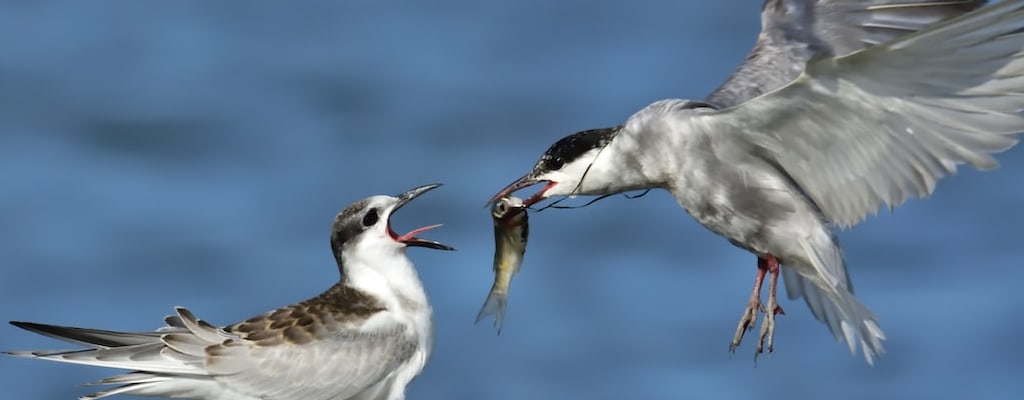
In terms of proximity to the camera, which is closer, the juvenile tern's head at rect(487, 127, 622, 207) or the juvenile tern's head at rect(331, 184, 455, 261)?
the juvenile tern's head at rect(487, 127, 622, 207)

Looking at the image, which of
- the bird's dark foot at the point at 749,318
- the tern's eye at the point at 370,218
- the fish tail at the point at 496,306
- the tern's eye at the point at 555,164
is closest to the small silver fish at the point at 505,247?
the fish tail at the point at 496,306

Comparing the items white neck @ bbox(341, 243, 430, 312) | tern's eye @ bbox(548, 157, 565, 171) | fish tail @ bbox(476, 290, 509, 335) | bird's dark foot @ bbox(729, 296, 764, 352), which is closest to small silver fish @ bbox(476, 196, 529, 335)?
fish tail @ bbox(476, 290, 509, 335)

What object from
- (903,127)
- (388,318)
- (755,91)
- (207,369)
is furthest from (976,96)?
(207,369)

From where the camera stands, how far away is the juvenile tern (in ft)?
18.6

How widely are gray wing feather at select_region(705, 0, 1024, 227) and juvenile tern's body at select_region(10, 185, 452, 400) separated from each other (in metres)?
1.42

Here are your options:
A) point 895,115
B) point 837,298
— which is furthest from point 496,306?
point 895,115

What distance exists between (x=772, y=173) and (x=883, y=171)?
1.38 ft

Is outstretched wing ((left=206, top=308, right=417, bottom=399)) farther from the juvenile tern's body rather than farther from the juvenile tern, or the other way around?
the juvenile tern

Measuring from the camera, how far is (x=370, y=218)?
269 inches

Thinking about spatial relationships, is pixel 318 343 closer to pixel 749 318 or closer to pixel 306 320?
pixel 306 320

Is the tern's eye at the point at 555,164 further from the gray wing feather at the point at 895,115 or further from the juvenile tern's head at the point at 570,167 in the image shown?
the gray wing feather at the point at 895,115

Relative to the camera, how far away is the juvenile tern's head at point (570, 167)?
21.2 feet

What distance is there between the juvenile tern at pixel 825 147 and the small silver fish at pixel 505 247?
11 centimetres

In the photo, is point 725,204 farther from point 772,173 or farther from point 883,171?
point 883,171
